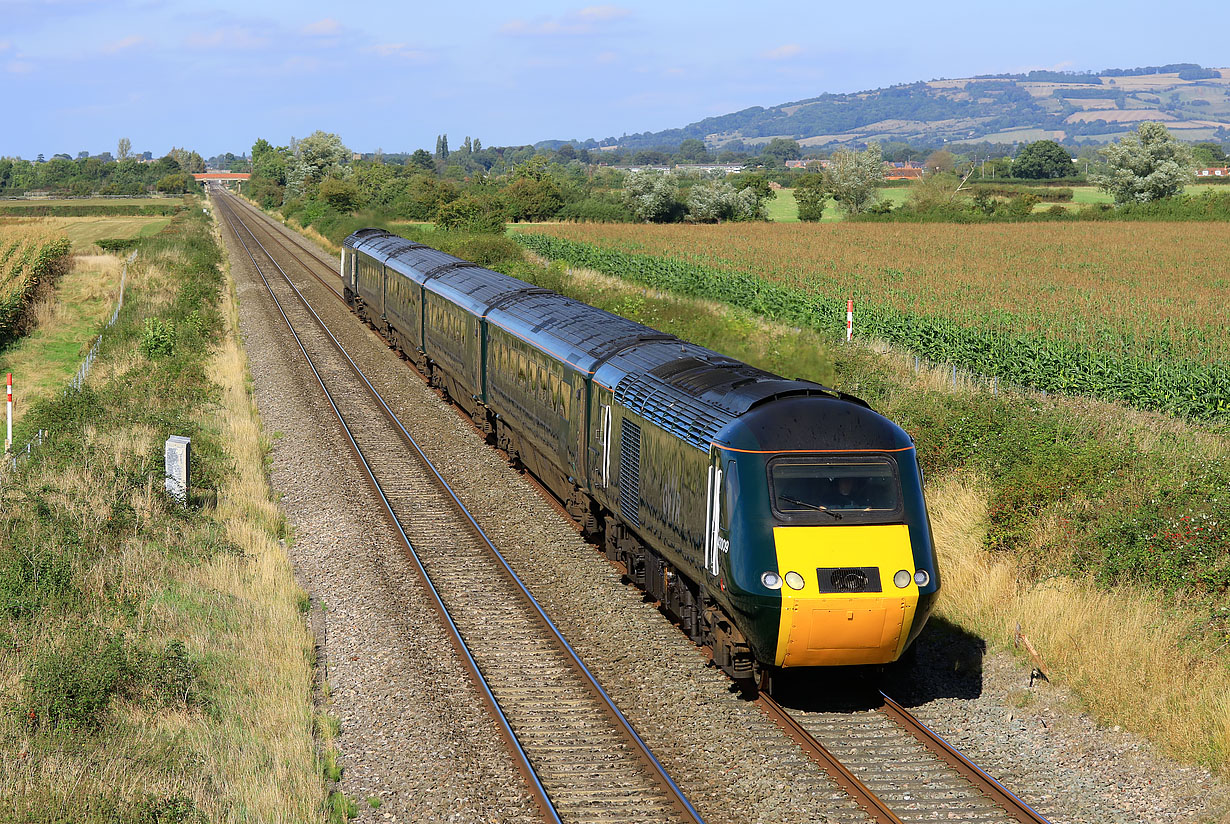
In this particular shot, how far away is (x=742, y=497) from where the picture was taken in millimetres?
10555

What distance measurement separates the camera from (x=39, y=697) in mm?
10578

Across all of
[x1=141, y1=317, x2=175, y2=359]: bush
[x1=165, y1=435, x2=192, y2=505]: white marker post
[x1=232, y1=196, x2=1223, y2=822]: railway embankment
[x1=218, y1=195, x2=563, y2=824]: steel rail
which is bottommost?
[x1=232, y1=196, x2=1223, y2=822]: railway embankment

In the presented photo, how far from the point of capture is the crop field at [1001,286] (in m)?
22.9

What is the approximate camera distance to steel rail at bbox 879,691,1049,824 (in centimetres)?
909

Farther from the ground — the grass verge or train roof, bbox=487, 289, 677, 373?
train roof, bbox=487, 289, 677, 373

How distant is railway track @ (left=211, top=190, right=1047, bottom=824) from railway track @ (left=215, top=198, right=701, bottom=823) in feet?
5.13

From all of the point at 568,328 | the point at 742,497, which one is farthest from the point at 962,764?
the point at 568,328

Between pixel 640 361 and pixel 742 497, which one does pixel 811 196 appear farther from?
pixel 742 497

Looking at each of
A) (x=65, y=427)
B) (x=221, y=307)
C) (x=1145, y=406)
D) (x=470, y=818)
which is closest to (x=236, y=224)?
(x=221, y=307)

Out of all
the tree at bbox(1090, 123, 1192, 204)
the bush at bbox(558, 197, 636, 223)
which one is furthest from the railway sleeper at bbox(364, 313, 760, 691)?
the tree at bbox(1090, 123, 1192, 204)

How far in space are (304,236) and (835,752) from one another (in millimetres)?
80501

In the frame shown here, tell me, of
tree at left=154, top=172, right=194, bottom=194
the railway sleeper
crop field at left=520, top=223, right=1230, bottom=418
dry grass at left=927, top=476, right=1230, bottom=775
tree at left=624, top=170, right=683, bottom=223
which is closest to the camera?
dry grass at left=927, top=476, right=1230, bottom=775

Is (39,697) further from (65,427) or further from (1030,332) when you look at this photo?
(1030,332)

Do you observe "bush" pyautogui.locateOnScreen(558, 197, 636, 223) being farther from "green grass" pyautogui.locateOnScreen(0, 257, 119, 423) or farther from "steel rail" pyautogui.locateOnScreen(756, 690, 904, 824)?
"steel rail" pyautogui.locateOnScreen(756, 690, 904, 824)
